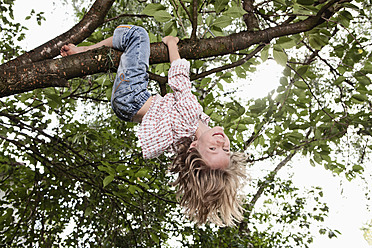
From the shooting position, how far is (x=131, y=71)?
1.95 m

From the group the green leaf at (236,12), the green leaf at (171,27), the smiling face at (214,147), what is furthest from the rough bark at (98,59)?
the smiling face at (214,147)

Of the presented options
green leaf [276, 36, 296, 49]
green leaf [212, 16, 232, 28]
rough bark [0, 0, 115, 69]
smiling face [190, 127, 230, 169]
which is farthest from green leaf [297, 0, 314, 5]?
rough bark [0, 0, 115, 69]

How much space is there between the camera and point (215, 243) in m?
4.43

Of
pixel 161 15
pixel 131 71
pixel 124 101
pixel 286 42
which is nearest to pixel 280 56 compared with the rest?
pixel 286 42

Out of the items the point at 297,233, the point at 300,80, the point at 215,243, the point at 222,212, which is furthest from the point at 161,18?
the point at 297,233

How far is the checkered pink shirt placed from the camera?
6.98ft

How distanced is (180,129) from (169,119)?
13 cm

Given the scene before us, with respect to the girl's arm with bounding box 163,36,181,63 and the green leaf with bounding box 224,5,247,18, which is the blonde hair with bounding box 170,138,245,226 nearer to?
the girl's arm with bounding box 163,36,181,63

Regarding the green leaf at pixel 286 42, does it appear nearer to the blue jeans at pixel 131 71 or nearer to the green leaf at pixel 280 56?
the green leaf at pixel 280 56

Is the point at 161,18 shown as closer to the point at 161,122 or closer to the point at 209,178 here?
the point at 161,122

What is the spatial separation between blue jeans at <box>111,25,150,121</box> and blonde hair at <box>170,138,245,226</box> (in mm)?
504

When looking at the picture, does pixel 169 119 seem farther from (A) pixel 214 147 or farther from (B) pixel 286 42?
(B) pixel 286 42

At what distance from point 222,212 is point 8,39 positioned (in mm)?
4252

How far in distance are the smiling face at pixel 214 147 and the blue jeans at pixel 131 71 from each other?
0.54 meters
